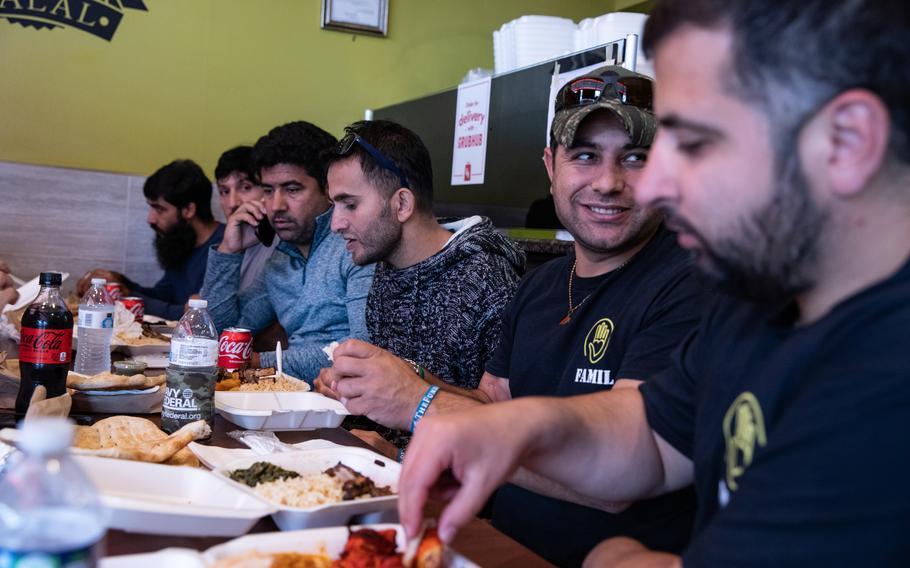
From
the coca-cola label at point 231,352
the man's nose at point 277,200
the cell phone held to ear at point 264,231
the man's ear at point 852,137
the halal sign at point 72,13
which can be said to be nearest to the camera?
the man's ear at point 852,137

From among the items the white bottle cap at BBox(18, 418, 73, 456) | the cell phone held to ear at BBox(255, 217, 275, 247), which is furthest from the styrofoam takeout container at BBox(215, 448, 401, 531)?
the cell phone held to ear at BBox(255, 217, 275, 247)

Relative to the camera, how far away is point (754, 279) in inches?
35.9

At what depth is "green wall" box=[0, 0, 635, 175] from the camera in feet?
14.8

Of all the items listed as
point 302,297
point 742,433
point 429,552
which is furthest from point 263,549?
point 302,297

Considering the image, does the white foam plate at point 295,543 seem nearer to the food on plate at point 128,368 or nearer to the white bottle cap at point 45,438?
the white bottle cap at point 45,438

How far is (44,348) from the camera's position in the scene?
5.63 feet

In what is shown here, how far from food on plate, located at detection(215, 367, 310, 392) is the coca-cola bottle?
0.41m

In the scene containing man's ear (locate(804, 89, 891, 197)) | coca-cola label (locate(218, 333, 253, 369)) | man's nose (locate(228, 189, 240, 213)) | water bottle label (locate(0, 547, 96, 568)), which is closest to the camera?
water bottle label (locate(0, 547, 96, 568))

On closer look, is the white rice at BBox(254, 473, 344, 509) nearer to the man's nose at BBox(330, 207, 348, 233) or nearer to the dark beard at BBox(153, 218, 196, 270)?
the man's nose at BBox(330, 207, 348, 233)

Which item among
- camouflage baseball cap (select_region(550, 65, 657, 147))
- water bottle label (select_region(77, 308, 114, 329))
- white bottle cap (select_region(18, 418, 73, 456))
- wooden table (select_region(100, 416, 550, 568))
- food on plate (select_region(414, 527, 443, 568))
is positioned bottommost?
wooden table (select_region(100, 416, 550, 568))

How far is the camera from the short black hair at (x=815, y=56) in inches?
31.7

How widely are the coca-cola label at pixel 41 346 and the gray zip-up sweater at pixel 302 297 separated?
1102mm

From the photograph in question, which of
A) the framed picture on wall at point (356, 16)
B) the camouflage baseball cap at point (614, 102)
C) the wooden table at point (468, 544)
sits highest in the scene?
the framed picture on wall at point (356, 16)

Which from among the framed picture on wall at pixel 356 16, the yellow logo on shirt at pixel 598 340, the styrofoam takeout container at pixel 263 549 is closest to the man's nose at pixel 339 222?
the yellow logo on shirt at pixel 598 340
